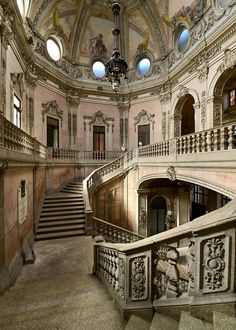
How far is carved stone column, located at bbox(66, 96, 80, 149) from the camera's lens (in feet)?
52.1

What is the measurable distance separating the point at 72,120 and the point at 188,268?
50.5 ft

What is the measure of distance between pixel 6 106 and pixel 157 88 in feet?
37.3

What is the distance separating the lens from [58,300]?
3.52 meters

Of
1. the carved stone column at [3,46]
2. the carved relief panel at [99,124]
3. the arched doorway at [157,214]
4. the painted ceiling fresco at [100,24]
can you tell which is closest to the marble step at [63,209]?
the carved stone column at [3,46]

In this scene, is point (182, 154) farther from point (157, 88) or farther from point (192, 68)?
point (157, 88)

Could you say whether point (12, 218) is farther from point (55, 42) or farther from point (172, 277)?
point (55, 42)

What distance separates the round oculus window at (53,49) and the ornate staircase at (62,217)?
10.8 metres

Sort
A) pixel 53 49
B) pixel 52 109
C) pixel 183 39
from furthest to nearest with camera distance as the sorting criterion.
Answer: pixel 53 49 → pixel 52 109 → pixel 183 39

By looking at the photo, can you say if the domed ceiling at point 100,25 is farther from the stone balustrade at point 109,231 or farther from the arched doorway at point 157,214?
the stone balustrade at point 109,231

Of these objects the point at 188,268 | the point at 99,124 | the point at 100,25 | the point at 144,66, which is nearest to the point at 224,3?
the point at 144,66

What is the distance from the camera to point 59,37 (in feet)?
48.3

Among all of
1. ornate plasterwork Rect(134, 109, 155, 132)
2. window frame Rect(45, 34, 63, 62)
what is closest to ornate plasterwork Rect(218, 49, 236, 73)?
ornate plasterwork Rect(134, 109, 155, 132)

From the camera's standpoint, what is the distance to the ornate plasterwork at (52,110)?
45.4ft

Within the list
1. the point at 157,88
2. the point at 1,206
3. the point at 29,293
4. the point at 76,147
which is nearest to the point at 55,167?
the point at 76,147
